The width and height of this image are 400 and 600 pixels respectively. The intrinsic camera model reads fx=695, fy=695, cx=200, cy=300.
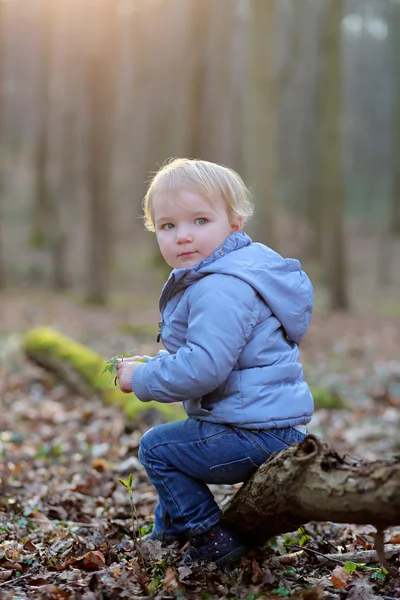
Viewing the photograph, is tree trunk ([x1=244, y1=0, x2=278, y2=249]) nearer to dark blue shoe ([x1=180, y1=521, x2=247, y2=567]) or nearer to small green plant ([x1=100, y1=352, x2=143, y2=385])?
small green plant ([x1=100, y1=352, x2=143, y2=385])

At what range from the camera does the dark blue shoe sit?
3.17 metres

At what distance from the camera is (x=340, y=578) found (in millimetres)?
2988

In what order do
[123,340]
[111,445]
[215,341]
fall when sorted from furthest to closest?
[123,340], [111,445], [215,341]

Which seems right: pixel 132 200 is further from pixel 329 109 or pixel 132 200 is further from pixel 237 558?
pixel 237 558

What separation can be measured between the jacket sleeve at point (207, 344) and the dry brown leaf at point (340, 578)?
3.25 ft

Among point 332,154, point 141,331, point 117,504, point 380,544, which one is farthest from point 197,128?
point 380,544

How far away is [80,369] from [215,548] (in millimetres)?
5298

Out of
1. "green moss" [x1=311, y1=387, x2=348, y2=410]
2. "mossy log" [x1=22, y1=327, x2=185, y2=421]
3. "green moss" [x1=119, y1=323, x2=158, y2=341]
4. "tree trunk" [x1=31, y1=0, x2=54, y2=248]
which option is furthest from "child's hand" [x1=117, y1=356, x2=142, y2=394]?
"tree trunk" [x1=31, y1=0, x2=54, y2=248]

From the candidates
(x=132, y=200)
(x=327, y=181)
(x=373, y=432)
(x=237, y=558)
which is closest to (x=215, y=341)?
(x=237, y=558)

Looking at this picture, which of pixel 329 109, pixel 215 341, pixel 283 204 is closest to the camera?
pixel 215 341

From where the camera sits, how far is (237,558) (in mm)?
3217

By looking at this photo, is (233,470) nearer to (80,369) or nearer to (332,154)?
(80,369)

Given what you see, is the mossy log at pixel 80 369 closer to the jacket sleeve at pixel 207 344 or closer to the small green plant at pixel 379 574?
the small green plant at pixel 379 574

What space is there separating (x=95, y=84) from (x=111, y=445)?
1243cm
